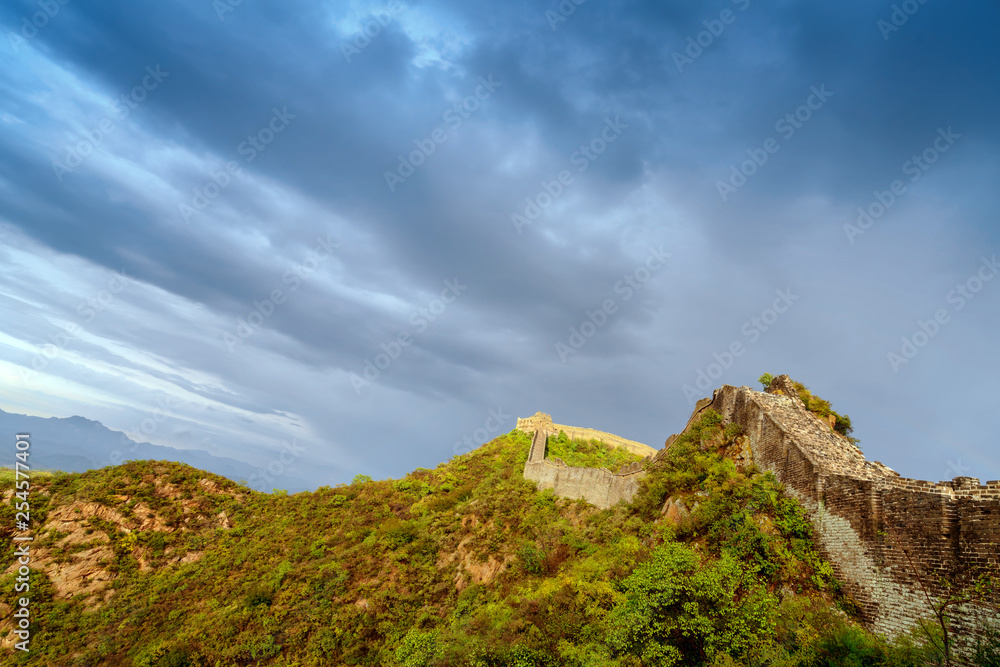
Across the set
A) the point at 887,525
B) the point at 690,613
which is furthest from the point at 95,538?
the point at 887,525

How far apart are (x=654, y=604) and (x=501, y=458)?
26498 millimetres

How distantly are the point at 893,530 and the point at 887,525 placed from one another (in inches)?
7.1

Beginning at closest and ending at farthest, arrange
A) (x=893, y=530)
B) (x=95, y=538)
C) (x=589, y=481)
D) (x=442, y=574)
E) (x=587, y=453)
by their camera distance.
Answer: (x=893, y=530) < (x=442, y=574) < (x=95, y=538) < (x=589, y=481) < (x=587, y=453)

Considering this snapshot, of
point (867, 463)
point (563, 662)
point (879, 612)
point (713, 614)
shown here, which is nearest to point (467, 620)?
point (563, 662)

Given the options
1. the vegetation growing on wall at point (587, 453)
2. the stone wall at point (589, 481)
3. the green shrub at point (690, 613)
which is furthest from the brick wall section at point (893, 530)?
the vegetation growing on wall at point (587, 453)

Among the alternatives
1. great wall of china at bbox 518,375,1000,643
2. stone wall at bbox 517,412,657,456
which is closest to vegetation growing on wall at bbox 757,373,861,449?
great wall of china at bbox 518,375,1000,643

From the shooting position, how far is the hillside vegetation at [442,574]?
12328 mm

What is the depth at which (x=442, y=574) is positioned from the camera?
24.9 metres

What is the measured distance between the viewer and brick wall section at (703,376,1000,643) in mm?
9891

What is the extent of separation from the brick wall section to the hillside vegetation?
64cm

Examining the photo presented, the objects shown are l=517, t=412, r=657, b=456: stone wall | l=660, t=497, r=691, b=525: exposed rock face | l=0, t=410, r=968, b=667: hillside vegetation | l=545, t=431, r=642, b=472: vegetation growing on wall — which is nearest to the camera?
l=0, t=410, r=968, b=667: hillside vegetation

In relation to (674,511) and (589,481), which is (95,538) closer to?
(589,481)

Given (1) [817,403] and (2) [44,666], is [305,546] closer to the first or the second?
(2) [44,666]

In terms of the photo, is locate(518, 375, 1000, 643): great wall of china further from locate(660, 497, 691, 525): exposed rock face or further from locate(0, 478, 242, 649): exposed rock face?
locate(0, 478, 242, 649): exposed rock face
